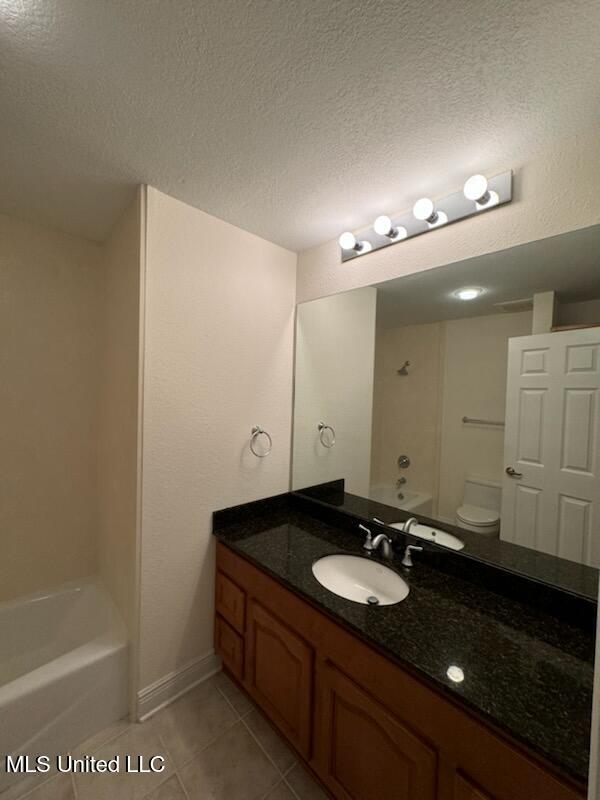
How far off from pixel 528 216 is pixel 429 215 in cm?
33

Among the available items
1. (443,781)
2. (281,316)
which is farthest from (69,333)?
(443,781)

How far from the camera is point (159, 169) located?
1204 mm

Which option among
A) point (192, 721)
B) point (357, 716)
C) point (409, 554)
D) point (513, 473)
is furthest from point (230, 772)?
point (513, 473)

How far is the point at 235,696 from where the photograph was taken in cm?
150

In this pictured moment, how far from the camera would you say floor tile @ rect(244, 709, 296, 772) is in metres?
1.23

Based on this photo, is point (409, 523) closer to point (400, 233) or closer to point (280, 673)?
point (280, 673)

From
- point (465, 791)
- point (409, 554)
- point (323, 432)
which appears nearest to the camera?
point (465, 791)

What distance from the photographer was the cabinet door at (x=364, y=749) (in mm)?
814

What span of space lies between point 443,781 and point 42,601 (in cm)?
199

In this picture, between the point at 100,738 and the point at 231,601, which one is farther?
the point at 231,601

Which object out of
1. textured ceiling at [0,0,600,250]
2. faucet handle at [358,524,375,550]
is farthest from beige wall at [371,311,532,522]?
textured ceiling at [0,0,600,250]

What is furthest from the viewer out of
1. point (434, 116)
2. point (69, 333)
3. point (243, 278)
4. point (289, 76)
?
point (69, 333)

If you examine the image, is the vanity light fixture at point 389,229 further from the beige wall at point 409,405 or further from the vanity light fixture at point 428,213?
the beige wall at point 409,405

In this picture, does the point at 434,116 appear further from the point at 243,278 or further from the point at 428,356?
the point at 243,278
